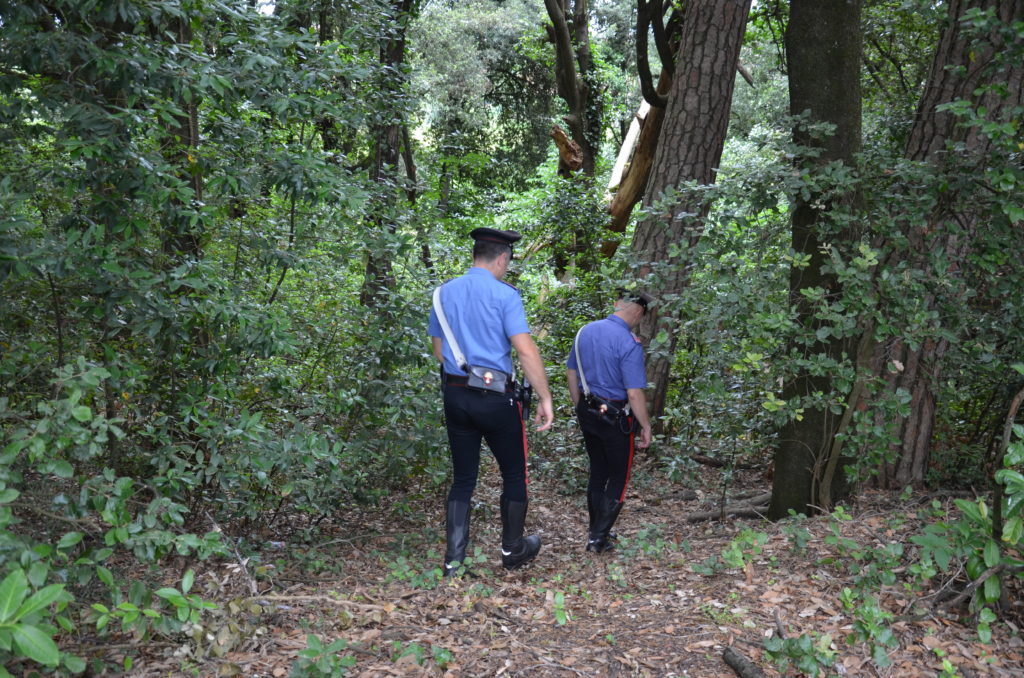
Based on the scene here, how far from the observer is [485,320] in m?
4.87

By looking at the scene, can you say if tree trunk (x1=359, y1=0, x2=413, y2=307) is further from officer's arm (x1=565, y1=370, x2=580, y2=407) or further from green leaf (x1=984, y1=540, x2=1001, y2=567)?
green leaf (x1=984, y1=540, x2=1001, y2=567)

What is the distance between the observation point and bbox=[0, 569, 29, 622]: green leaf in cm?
213

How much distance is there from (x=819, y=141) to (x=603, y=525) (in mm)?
3078

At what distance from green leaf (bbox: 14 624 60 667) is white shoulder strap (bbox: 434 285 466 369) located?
9.84 ft

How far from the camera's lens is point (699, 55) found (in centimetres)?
773

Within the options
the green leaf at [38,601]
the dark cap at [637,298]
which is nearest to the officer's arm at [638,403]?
the dark cap at [637,298]

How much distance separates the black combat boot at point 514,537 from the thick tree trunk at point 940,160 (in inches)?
104

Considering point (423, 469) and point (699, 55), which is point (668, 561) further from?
point (699, 55)

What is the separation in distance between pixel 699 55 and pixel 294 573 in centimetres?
604

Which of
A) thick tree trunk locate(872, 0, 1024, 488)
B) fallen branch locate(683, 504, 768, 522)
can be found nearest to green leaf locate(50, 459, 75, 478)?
thick tree trunk locate(872, 0, 1024, 488)

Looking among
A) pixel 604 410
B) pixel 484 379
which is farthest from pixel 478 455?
pixel 604 410

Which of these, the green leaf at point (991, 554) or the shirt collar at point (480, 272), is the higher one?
the shirt collar at point (480, 272)

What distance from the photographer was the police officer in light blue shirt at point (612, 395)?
5586 millimetres

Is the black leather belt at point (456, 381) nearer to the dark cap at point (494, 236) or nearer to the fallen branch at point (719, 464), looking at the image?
the dark cap at point (494, 236)
